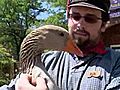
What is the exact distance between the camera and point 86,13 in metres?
2.38

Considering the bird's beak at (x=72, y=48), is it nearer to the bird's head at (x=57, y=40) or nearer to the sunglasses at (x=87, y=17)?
the bird's head at (x=57, y=40)

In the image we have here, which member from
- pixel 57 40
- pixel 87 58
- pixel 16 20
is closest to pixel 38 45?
pixel 57 40

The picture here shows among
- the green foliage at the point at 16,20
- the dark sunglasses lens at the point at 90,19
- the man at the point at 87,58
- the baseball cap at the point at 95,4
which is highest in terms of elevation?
the baseball cap at the point at 95,4

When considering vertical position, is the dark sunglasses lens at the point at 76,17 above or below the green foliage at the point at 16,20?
above

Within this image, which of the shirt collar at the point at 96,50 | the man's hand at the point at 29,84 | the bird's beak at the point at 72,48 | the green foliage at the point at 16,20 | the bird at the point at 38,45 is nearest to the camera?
the man's hand at the point at 29,84

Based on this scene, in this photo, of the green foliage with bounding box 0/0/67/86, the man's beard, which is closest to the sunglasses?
the man's beard

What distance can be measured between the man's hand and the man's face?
0.50 meters

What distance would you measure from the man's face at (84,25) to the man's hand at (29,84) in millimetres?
501

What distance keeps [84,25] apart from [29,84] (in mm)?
630

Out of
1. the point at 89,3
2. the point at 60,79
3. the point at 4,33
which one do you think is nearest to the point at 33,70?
the point at 60,79

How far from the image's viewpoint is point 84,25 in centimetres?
238

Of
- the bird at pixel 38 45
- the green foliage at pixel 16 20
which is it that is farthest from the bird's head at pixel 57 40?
the green foliage at pixel 16 20

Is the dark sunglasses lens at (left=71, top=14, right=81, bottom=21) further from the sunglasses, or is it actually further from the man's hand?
the man's hand

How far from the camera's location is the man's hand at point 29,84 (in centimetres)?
191
